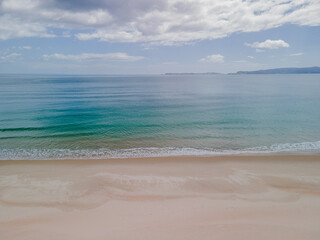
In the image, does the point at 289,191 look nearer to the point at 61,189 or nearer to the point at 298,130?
the point at 61,189

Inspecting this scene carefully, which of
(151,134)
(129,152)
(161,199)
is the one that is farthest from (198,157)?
(151,134)

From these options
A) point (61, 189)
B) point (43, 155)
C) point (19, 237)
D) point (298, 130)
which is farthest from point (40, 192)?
point (298, 130)

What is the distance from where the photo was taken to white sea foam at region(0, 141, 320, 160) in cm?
1390

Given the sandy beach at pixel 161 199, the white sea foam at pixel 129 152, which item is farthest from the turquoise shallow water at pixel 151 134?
the sandy beach at pixel 161 199

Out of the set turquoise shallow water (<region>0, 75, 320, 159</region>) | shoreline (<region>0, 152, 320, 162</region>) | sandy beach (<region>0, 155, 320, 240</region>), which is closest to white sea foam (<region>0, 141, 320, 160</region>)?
turquoise shallow water (<region>0, 75, 320, 159</region>)

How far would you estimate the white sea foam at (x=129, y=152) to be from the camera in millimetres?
13898

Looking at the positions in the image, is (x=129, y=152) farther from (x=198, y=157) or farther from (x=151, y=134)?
(x=198, y=157)

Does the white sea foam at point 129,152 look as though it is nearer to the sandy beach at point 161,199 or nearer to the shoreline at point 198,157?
the shoreline at point 198,157

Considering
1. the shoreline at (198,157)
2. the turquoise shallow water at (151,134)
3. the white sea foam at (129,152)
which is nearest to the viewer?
the shoreline at (198,157)

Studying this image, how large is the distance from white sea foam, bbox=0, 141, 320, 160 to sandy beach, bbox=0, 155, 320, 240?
1.10 meters

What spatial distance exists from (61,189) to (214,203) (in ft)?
25.2

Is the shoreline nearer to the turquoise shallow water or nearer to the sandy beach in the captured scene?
the sandy beach

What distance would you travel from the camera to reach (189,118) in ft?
80.6

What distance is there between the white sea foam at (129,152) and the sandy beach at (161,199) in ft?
3.62
